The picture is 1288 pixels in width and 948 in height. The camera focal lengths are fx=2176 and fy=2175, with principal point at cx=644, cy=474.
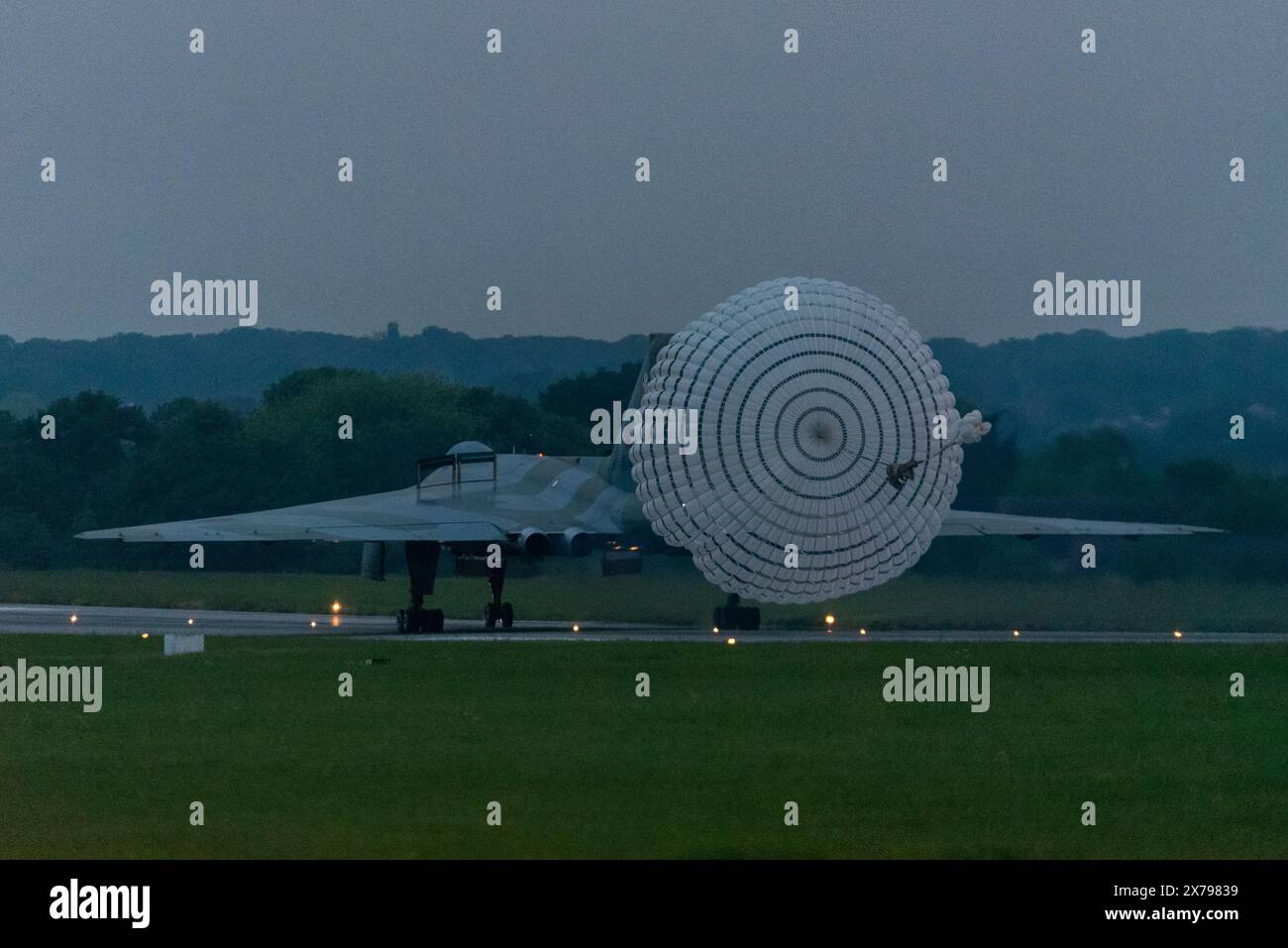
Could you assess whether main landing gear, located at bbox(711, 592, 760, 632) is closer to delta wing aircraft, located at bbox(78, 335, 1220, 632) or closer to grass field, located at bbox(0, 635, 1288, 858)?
delta wing aircraft, located at bbox(78, 335, 1220, 632)

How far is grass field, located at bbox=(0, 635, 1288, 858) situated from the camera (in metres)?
19.2

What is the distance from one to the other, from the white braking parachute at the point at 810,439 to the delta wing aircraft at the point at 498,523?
5.25m

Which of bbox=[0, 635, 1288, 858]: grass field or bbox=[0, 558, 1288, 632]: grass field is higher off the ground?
bbox=[0, 558, 1288, 632]: grass field

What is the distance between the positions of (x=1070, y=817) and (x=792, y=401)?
20.5 metres

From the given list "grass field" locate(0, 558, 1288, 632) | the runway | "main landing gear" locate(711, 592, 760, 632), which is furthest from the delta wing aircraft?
the runway

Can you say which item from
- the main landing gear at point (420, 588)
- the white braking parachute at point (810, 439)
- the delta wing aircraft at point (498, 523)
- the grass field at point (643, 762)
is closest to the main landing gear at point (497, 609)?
the delta wing aircraft at point (498, 523)

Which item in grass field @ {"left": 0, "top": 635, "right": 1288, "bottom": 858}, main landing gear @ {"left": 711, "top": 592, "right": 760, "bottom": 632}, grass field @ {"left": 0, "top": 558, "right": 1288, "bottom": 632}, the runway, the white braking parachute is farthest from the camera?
grass field @ {"left": 0, "top": 558, "right": 1288, "bottom": 632}

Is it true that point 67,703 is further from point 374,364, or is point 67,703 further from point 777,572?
point 374,364

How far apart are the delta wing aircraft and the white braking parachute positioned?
5251mm

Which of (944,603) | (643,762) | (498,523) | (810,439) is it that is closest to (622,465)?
(498,523)

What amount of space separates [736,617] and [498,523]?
592 centimetres

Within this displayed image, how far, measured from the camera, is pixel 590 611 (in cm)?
5034

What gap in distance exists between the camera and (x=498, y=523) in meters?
49.2

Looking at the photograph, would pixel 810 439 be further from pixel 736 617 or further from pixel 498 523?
pixel 498 523
